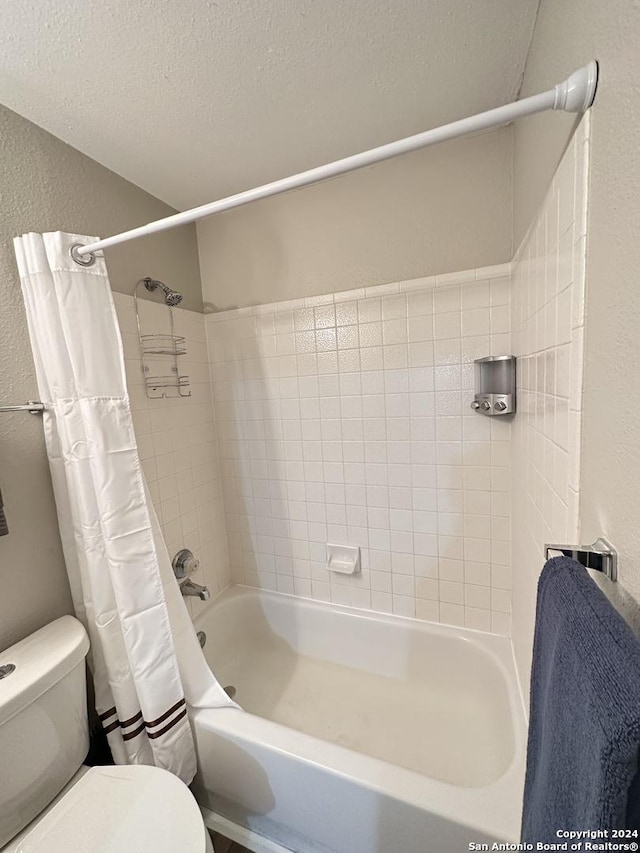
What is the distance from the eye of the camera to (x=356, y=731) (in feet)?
4.52

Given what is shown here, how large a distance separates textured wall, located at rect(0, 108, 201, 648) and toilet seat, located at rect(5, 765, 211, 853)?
436mm

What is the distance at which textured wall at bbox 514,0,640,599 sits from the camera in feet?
1.41

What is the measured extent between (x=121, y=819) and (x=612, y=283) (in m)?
1.47

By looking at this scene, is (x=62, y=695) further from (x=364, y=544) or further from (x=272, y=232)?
(x=272, y=232)

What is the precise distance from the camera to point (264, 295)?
5.51 ft

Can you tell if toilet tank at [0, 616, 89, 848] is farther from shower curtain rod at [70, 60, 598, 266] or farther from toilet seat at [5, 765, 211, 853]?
shower curtain rod at [70, 60, 598, 266]

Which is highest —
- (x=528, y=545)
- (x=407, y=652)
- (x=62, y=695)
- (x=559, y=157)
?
(x=559, y=157)

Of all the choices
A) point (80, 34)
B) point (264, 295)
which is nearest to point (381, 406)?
point (264, 295)

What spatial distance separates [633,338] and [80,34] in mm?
1347

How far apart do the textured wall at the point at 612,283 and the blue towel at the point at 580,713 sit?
0.27ft

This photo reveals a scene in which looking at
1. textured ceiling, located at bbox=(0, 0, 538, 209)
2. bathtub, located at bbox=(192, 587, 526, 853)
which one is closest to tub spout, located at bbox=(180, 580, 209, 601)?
bathtub, located at bbox=(192, 587, 526, 853)

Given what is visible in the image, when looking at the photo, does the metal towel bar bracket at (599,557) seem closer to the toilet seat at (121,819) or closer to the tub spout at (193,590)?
the toilet seat at (121,819)

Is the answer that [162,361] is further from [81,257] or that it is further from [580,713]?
[580,713]

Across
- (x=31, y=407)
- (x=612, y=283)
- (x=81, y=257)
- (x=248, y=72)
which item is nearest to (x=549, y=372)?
(x=612, y=283)
